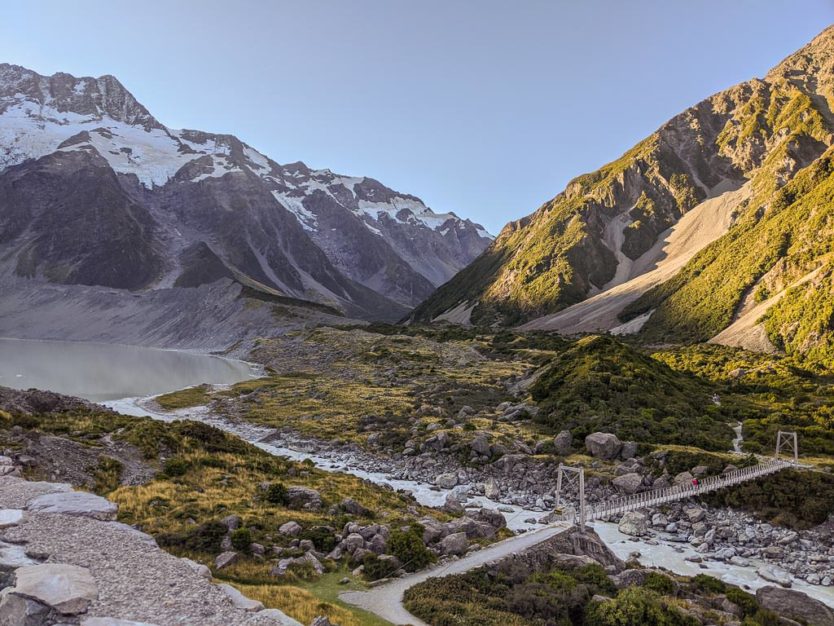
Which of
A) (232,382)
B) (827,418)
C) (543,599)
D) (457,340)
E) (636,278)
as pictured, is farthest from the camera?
(636,278)

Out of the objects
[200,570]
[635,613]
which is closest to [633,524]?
[635,613]

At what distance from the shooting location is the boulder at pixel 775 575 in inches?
995

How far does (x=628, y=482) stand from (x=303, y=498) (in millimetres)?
23589

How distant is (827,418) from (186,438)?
59.0 m

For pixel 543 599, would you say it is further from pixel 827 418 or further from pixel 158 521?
pixel 827 418

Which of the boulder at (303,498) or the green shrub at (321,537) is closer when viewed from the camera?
the green shrub at (321,537)

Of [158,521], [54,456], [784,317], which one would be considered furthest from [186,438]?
[784,317]

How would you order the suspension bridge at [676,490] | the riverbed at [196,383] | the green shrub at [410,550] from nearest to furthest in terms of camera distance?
the green shrub at [410,550] < the riverbed at [196,383] < the suspension bridge at [676,490]

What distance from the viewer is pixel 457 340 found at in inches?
5600

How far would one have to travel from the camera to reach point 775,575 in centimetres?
2608

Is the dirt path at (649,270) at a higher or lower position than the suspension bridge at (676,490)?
higher

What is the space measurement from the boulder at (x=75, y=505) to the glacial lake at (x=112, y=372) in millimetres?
61049

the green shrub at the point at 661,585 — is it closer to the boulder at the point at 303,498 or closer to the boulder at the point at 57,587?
the boulder at the point at 303,498

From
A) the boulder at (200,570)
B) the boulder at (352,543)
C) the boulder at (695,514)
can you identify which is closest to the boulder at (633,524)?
the boulder at (695,514)
